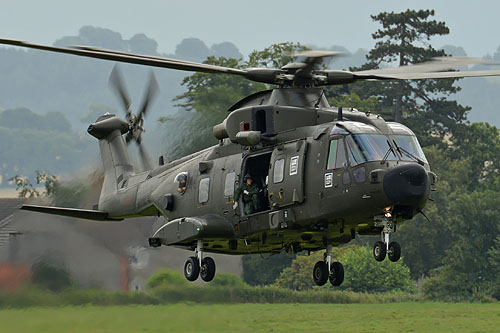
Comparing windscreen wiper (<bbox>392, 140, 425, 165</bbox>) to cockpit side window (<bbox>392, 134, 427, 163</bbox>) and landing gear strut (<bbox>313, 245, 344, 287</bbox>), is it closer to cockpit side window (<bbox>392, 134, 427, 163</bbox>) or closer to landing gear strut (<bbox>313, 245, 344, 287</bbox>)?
Answer: cockpit side window (<bbox>392, 134, 427, 163</bbox>)

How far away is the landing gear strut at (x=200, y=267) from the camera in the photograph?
2181 cm

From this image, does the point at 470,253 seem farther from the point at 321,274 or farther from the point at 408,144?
the point at 408,144

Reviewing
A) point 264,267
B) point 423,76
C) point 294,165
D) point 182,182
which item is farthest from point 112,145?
point 264,267

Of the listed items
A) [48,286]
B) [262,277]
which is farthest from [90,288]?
[262,277]

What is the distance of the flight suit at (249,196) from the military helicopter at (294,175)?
3cm

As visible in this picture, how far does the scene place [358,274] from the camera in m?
52.3

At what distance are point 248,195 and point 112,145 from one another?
7.25 metres

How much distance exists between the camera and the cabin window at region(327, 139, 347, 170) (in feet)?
63.3

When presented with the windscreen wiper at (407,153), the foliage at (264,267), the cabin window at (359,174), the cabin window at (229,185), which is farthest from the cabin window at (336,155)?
the foliage at (264,267)

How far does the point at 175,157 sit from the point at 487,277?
1178 inches

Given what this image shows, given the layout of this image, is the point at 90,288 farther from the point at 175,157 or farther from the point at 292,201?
the point at 292,201

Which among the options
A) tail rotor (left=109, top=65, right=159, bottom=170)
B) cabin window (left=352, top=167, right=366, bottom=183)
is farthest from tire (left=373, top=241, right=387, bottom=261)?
tail rotor (left=109, top=65, right=159, bottom=170)

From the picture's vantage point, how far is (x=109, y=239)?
28.7 m

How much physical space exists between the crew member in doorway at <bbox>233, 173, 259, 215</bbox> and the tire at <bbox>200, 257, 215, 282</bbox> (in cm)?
156
